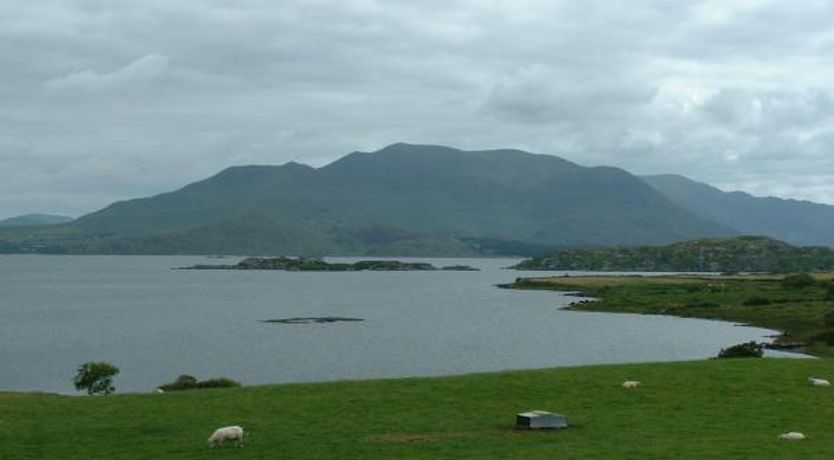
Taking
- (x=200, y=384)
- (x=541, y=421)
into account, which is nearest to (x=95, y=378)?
(x=200, y=384)

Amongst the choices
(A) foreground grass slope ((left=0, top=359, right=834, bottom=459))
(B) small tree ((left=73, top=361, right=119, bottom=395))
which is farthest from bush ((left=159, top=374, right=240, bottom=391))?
(A) foreground grass slope ((left=0, top=359, right=834, bottom=459))

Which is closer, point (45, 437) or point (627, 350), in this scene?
point (45, 437)

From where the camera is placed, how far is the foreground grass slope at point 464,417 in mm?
34844

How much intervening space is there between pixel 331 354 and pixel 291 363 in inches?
460

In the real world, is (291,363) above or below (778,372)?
below

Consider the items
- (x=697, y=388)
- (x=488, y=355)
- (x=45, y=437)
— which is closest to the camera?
(x=45, y=437)

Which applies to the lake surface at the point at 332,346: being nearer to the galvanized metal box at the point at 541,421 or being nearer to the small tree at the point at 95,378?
the small tree at the point at 95,378

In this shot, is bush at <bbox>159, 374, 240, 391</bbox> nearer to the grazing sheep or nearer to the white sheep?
the grazing sheep

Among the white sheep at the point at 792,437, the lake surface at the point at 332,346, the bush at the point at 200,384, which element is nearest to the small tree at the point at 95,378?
the bush at the point at 200,384

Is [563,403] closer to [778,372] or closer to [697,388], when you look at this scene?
[697,388]

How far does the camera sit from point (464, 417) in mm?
43000

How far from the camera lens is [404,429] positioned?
39875mm

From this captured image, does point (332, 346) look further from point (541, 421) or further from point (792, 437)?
point (792, 437)

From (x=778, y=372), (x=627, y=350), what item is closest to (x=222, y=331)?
(x=627, y=350)
